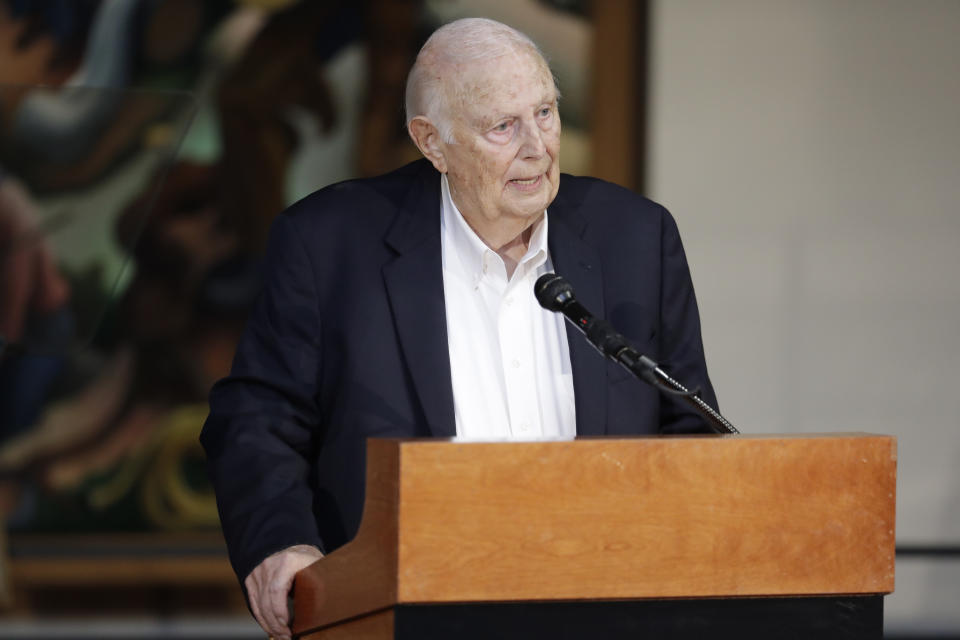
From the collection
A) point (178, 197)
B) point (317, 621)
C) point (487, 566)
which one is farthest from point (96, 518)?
point (487, 566)

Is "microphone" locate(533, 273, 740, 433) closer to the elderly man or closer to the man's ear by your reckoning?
the elderly man

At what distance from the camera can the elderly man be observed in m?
2.14

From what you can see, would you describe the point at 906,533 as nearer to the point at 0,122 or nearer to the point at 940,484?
the point at 940,484

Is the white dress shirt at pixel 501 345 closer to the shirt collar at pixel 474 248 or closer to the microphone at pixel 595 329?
the shirt collar at pixel 474 248

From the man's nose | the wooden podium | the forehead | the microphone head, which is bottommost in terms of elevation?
→ the wooden podium

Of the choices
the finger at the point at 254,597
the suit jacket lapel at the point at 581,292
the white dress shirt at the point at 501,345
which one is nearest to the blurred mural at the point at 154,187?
the suit jacket lapel at the point at 581,292

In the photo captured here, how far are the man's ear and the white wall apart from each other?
2.50 metres

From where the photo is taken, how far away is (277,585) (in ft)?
6.14

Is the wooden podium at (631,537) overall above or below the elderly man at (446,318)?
below

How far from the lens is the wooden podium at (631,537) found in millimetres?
1451

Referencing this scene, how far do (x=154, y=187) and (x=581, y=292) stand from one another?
9.36 ft

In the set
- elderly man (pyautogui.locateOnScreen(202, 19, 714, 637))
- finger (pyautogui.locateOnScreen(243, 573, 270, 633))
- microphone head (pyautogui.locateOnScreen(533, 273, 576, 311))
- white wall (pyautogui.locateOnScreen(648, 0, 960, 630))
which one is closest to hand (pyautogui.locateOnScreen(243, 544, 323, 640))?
finger (pyautogui.locateOnScreen(243, 573, 270, 633))

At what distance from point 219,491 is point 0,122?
2.86 metres

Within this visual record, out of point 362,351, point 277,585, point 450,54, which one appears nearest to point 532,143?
point 450,54
